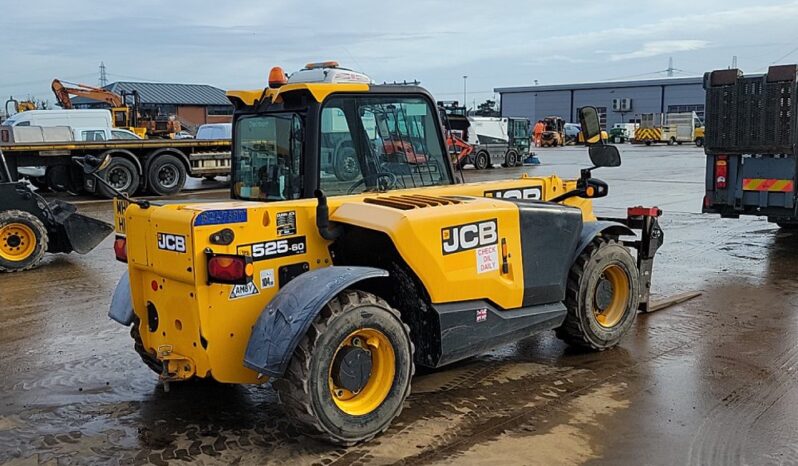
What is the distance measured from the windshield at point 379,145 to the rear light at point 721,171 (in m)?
6.33

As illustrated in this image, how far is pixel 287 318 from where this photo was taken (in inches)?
154

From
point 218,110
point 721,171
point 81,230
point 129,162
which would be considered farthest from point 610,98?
point 81,230

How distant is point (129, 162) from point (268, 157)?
1479cm

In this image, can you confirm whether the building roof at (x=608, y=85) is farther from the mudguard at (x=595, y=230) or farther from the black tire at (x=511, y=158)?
the mudguard at (x=595, y=230)

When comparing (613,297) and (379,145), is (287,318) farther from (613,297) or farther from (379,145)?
(613,297)

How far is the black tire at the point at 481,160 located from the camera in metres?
31.2

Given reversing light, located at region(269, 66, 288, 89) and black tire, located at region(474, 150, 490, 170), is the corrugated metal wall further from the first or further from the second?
reversing light, located at region(269, 66, 288, 89)

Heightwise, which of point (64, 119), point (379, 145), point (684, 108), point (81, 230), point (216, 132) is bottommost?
point (81, 230)

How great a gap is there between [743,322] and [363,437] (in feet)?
14.1

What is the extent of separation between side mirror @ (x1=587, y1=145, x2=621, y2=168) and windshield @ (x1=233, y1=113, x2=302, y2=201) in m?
2.15

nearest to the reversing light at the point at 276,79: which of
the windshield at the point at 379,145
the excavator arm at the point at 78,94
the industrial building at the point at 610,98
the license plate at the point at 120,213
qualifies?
the windshield at the point at 379,145

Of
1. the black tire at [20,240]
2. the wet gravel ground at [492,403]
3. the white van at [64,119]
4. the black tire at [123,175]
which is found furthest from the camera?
the white van at [64,119]

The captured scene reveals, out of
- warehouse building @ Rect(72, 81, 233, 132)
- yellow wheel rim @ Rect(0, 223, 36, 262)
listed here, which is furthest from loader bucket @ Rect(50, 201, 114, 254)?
warehouse building @ Rect(72, 81, 233, 132)

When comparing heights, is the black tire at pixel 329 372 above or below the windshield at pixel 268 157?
below
